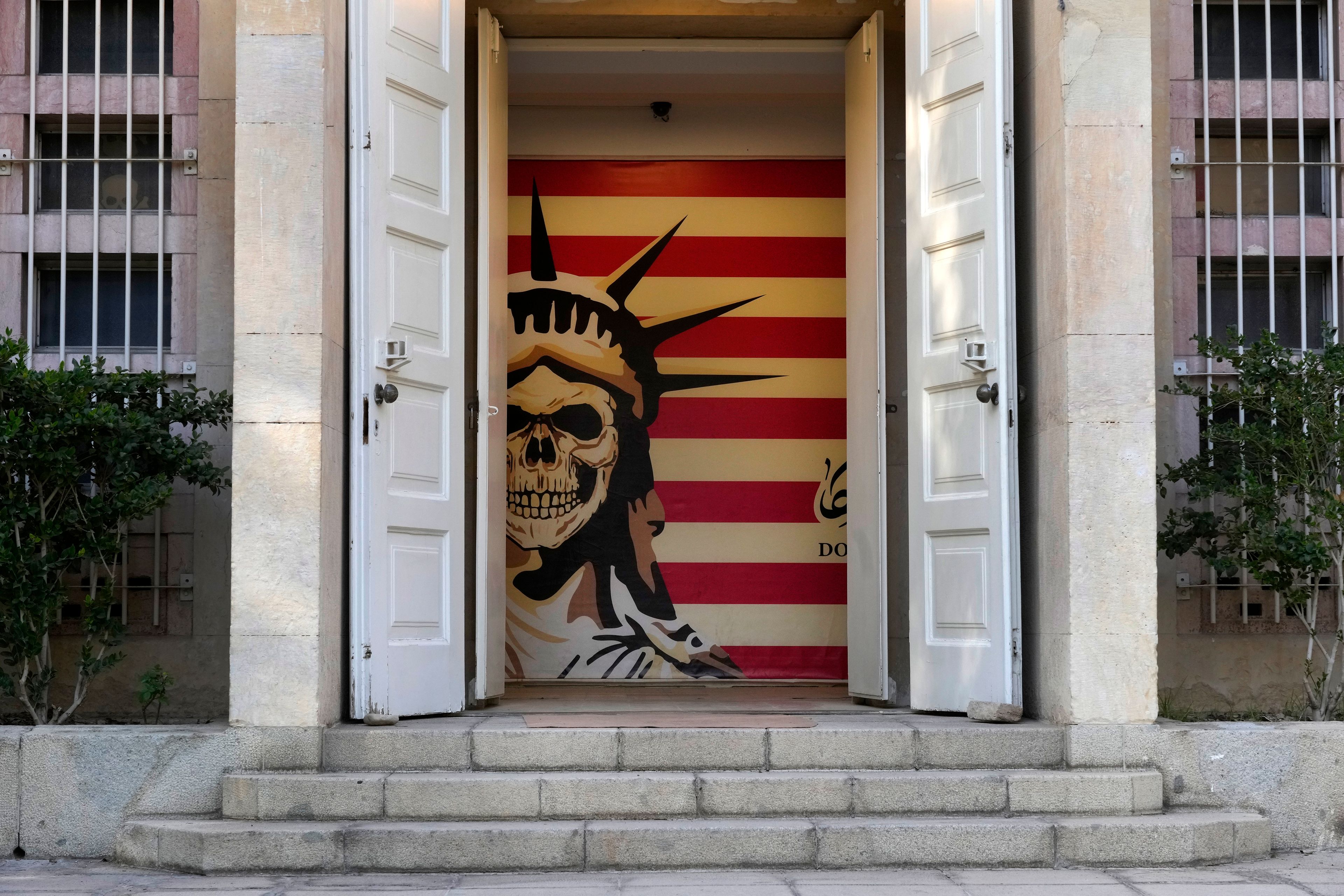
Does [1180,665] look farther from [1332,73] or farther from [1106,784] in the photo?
[1332,73]

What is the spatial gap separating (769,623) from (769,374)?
1.50 metres

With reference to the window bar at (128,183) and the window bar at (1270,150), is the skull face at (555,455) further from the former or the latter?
the window bar at (1270,150)

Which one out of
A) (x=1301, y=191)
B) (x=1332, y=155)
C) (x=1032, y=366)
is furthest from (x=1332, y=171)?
(x=1032, y=366)

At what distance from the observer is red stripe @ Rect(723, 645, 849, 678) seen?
770 cm

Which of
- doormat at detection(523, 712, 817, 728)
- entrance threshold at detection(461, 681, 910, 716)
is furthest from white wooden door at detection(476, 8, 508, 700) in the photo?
doormat at detection(523, 712, 817, 728)

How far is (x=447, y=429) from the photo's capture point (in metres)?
5.61

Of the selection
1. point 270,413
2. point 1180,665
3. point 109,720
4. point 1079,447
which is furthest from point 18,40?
point 1180,665

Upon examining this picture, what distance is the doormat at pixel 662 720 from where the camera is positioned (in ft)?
16.5

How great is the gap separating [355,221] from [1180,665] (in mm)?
4177

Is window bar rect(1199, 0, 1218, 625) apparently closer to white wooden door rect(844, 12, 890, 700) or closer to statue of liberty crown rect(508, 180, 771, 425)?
white wooden door rect(844, 12, 890, 700)

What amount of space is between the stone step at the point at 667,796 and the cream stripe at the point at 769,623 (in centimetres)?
301

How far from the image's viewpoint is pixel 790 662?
772 cm

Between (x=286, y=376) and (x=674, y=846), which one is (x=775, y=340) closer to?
(x=286, y=376)

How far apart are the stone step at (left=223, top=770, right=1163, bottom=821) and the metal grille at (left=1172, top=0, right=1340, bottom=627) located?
2.39 metres
